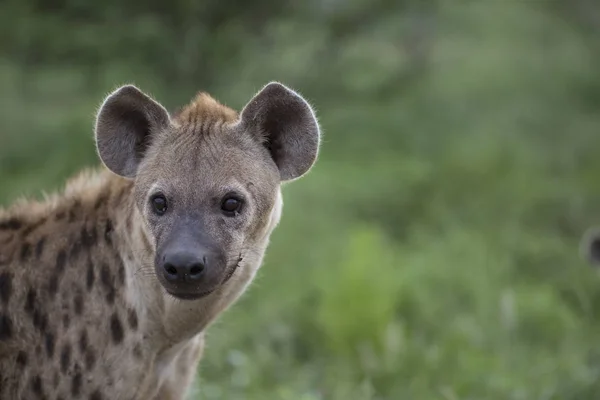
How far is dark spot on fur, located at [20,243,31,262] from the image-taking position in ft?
11.2

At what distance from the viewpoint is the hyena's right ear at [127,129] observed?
3281mm

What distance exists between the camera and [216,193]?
122 inches

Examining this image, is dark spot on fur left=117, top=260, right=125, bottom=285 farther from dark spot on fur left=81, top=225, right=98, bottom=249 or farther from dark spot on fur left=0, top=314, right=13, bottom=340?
dark spot on fur left=0, top=314, right=13, bottom=340

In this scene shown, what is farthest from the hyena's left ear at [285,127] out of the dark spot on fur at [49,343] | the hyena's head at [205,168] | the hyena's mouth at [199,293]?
the dark spot on fur at [49,343]

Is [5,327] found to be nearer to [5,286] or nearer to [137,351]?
[5,286]

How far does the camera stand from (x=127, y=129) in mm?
3346

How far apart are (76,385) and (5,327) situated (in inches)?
11.4

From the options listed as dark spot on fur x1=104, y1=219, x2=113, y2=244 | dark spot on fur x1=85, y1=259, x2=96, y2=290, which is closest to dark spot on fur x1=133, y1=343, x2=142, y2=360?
dark spot on fur x1=85, y1=259, x2=96, y2=290

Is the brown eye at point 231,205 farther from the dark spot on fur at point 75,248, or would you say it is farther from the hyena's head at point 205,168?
the dark spot on fur at point 75,248

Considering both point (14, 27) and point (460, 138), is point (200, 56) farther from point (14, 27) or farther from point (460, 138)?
point (460, 138)

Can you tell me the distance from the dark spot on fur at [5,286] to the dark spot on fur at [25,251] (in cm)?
6

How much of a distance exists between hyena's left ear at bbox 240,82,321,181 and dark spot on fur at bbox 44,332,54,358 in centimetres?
83

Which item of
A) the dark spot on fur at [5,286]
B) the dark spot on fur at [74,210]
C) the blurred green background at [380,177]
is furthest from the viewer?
the blurred green background at [380,177]

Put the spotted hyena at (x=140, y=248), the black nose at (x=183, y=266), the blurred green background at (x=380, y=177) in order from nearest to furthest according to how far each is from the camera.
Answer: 1. the black nose at (x=183, y=266)
2. the spotted hyena at (x=140, y=248)
3. the blurred green background at (x=380, y=177)
